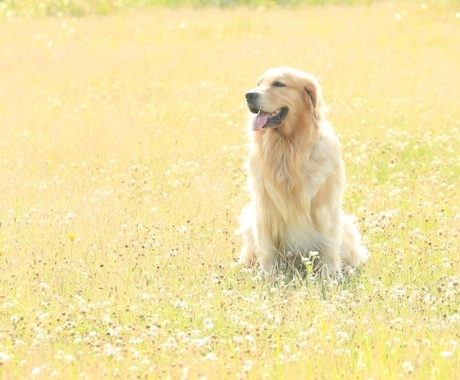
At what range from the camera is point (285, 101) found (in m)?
7.04

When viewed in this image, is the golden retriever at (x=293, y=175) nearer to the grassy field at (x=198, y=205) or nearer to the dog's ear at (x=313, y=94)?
the dog's ear at (x=313, y=94)

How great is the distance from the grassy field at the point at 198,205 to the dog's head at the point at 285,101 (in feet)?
3.79

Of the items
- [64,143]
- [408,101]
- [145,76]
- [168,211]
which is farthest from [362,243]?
[145,76]

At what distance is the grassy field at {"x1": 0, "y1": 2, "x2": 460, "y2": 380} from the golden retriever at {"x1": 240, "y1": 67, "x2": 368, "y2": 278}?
364 millimetres

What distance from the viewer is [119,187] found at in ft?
30.6

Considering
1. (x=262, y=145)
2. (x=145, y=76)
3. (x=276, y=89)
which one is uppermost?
(x=276, y=89)

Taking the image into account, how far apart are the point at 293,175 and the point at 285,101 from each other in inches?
21.8

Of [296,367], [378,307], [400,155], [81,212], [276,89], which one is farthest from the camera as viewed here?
[400,155]

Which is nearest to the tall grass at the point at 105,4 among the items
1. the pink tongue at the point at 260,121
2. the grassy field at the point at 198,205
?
the grassy field at the point at 198,205

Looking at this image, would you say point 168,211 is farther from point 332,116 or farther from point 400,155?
point 332,116

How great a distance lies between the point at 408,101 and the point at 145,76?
410 centimetres

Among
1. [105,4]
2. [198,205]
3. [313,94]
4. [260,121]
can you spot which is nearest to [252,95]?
[260,121]

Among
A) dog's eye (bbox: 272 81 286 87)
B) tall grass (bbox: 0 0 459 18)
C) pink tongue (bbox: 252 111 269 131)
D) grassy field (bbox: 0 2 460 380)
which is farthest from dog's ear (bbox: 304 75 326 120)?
tall grass (bbox: 0 0 459 18)

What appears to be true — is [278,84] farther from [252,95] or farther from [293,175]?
[293,175]
